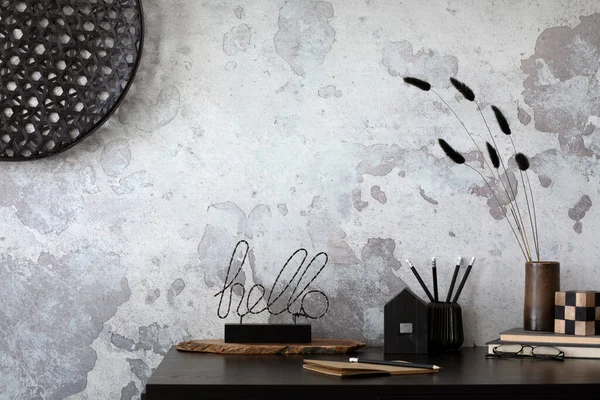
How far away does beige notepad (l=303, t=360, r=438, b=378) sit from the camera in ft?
6.85

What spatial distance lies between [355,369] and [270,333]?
1.68 ft

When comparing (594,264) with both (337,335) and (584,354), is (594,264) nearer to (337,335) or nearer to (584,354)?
(584,354)

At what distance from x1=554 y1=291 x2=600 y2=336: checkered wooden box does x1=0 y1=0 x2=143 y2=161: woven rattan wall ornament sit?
1596mm

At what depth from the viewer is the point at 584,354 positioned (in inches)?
95.7

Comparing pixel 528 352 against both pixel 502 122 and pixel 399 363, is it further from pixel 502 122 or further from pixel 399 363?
pixel 502 122

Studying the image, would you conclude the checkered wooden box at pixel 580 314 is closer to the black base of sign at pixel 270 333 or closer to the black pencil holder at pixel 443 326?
the black pencil holder at pixel 443 326

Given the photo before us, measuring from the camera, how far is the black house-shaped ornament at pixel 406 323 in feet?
8.18

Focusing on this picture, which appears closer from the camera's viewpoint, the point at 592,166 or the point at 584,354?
the point at 584,354

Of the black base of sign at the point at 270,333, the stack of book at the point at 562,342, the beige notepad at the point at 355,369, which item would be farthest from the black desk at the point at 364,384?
the black base of sign at the point at 270,333

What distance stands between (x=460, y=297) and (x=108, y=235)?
1244 mm

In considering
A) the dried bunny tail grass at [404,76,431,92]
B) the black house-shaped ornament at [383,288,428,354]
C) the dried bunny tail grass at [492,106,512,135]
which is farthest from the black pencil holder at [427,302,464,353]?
the dried bunny tail grass at [404,76,431,92]

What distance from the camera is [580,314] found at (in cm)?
249

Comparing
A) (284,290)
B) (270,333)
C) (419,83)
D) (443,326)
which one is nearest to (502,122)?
(419,83)

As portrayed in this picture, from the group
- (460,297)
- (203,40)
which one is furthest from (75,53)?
(460,297)
